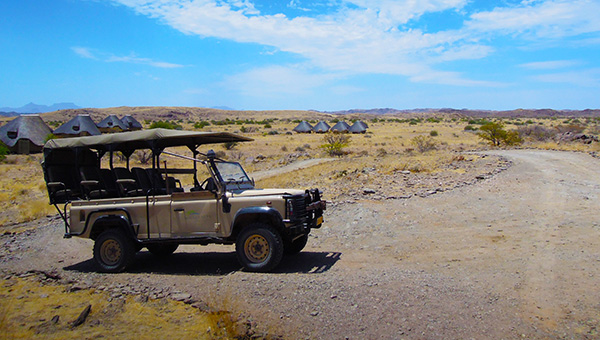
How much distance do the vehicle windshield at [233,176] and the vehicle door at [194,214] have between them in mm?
470

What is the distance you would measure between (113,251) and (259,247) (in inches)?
115

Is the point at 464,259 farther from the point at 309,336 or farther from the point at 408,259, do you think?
the point at 309,336

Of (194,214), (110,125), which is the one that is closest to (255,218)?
(194,214)

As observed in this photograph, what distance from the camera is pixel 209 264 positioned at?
8984 millimetres

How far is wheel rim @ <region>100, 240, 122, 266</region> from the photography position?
28.0 feet

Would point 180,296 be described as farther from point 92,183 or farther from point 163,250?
point 163,250

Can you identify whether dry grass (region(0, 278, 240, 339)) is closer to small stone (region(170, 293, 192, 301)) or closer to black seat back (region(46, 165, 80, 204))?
small stone (region(170, 293, 192, 301))

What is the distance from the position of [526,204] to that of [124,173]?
33.1 feet

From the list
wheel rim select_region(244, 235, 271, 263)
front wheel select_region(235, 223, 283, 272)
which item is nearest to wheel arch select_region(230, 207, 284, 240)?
front wheel select_region(235, 223, 283, 272)

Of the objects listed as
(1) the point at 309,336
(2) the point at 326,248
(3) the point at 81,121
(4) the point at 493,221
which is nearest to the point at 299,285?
(1) the point at 309,336

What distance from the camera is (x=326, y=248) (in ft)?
32.4

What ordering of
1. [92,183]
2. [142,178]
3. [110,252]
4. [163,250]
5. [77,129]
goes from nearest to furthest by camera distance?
[110,252] < [92,183] < [142,178] < [163,250] < [77,129]

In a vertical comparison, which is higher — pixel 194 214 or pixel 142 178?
pixel 142 178

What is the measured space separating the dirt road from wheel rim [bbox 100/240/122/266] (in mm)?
357
